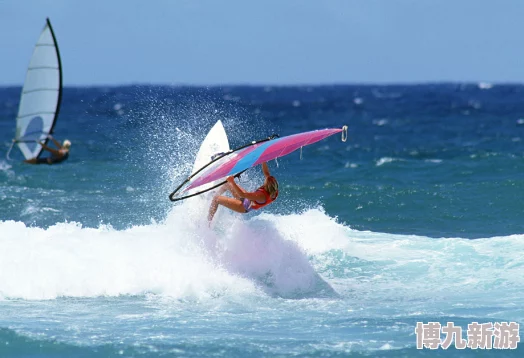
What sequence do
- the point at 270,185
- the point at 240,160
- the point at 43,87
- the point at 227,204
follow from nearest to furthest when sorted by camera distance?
the point at 270,185 < the point at 240,160 < the point at 227,204 < the point at 43,87

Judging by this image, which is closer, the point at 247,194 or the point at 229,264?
the point at 247,194

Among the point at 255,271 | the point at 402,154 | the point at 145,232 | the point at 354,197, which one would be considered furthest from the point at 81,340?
the point at 402,154

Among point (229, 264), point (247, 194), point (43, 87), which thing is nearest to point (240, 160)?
point (247, 194)

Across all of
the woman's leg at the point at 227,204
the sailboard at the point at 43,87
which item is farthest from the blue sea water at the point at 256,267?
the sailboard at the point at 43,87

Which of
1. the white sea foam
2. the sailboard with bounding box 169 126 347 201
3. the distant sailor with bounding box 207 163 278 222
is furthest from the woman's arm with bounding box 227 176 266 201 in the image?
the white sea foam

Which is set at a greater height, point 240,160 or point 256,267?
point 240,160

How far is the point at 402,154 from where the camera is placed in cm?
2386

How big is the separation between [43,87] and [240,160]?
660 centimetres

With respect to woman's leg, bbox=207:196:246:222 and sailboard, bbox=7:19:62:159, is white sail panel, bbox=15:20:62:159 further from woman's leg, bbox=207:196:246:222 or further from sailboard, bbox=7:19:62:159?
woman's leg, bbox=207:196:246:222

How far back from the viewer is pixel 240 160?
928 cm

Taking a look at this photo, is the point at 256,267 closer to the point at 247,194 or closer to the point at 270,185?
the point at 247,194

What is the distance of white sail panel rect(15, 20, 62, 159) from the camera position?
14.5 meters

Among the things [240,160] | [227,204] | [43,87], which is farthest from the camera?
[43,87]

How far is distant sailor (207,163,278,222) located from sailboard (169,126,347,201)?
0.12 m
